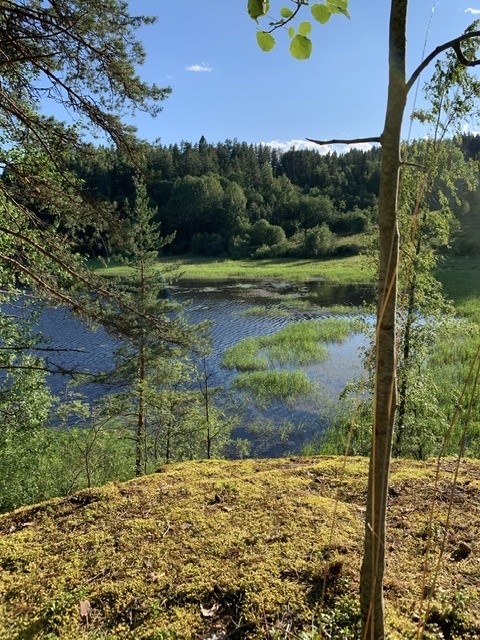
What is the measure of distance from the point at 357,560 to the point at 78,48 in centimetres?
589

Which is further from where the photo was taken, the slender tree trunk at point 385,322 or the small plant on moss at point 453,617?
Answer: the small plant on moss at point 453,617

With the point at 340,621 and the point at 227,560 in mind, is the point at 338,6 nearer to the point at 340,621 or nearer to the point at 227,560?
the point at 340,621

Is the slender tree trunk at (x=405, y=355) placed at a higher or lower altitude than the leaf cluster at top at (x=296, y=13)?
lower

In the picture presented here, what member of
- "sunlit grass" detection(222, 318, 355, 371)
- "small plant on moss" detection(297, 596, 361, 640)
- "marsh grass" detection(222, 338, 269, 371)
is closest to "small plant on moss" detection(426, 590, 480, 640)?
"small plant on moss" detection(297, 596, 361, 640)

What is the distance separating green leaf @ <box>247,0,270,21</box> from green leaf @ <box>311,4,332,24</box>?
0.15 m

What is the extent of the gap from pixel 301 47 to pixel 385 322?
3.47 feet

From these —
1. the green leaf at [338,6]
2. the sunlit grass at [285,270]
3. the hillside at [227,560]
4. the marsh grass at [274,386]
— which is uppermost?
the green leaf at [338,6]

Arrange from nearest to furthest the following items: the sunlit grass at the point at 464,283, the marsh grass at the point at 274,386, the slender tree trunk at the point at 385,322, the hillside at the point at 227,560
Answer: the slender tree trunk at the point at 385,322 < the hillside at the point at 227,560 < the marsh grass at the point at 274,386 < the sunlit grass at the point at 464,283

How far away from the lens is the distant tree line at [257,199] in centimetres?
7016

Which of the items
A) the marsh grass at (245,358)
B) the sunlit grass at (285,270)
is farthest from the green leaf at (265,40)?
the sunlit grass at (285,270)

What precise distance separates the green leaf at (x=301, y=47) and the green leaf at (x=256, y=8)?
15 cm

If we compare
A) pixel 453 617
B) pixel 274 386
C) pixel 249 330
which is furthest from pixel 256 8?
pixel 249 330

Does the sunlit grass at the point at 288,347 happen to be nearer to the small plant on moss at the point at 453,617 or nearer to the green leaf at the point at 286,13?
the small plant on moss at the point at 453,617

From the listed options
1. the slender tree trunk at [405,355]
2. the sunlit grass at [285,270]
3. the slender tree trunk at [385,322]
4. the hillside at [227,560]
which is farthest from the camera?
the sunlit grass at [285,270]
